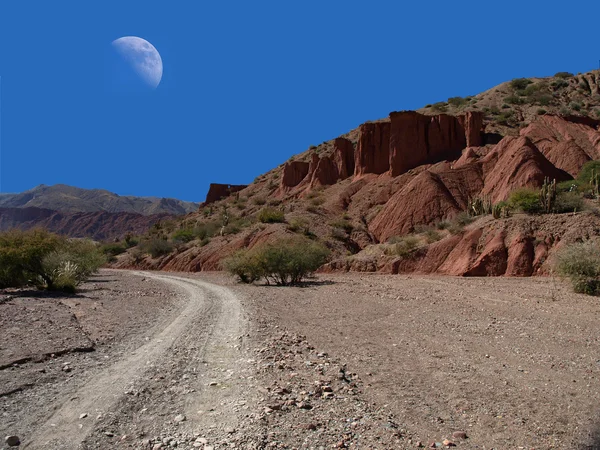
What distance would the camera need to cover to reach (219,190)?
320 feet

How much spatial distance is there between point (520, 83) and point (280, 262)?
6471 centimetres

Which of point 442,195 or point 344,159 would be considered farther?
point 344,159

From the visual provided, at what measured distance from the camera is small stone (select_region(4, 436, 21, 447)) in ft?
15.6

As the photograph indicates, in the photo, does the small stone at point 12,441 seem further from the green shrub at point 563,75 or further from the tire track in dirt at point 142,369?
the green shrub at point 563,75

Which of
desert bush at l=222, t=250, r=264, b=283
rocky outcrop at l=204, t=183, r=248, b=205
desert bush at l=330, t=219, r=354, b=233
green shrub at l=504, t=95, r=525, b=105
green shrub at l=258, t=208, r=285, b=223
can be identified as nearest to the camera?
desert bush at l=222, t=250, r=264, b=283

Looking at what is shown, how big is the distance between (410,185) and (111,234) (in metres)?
118

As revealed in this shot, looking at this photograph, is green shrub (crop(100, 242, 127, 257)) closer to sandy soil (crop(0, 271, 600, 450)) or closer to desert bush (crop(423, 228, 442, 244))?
desert bush (crop(423, 228, 442, 244))

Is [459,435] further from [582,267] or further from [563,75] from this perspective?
[563,75]

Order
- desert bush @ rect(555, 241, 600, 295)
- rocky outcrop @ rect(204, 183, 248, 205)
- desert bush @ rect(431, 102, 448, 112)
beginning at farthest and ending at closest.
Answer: rocky outcrop @ rect(204, 183, 248, 205) < desert bush @ rect(431, 102, 448, 112) < desert bush @ rect(555, 241, 600, 295)

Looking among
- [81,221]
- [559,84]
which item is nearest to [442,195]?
[559,84]

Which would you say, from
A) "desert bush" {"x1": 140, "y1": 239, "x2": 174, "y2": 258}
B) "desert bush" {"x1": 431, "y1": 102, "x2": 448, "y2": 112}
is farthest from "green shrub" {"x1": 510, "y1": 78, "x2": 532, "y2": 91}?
"desert bush" {"x1": 140, "y1": 239, "x2": 174, "y2": 258}

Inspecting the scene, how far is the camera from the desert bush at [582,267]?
17203 mm

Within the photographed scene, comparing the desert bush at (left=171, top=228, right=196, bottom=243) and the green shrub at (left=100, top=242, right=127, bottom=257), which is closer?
the desert bush at (left=171, top=228, right=196, bottom=243)

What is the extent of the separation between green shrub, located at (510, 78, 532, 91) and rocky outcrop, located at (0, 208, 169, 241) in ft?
342
